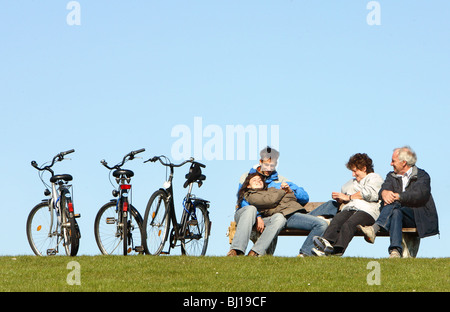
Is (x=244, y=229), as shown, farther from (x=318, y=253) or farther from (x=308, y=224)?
(x=318, y=253)

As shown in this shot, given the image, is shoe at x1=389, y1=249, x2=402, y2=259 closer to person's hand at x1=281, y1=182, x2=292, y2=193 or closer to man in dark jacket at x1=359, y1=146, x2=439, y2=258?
man in dark jacket at x1=359, y1=146, x2=439, y2=258

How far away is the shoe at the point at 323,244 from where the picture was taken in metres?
12.3

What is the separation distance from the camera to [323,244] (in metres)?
12.3

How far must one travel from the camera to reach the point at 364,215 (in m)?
12.5

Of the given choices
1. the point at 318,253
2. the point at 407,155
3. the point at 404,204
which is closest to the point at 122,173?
the point at 318,253

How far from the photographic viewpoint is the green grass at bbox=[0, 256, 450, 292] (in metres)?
9.73

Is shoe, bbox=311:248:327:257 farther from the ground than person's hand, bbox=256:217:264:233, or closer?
closer

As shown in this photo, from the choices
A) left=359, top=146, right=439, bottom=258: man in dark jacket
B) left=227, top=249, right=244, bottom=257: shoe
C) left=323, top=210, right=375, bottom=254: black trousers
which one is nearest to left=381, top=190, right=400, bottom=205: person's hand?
left=359, top=146, right=439, bottom=258: man in dark jacket

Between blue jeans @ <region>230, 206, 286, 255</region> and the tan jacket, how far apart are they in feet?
0.49

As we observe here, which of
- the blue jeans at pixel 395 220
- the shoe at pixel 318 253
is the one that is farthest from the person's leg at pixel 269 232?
the blue jeans at pixel 395 220

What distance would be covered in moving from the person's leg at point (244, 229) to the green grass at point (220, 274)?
538 millimetres

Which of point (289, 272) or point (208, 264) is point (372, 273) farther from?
point (208, 264)

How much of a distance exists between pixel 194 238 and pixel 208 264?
1.95 metres

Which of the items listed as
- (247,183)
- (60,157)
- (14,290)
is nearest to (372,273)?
(247,183)
